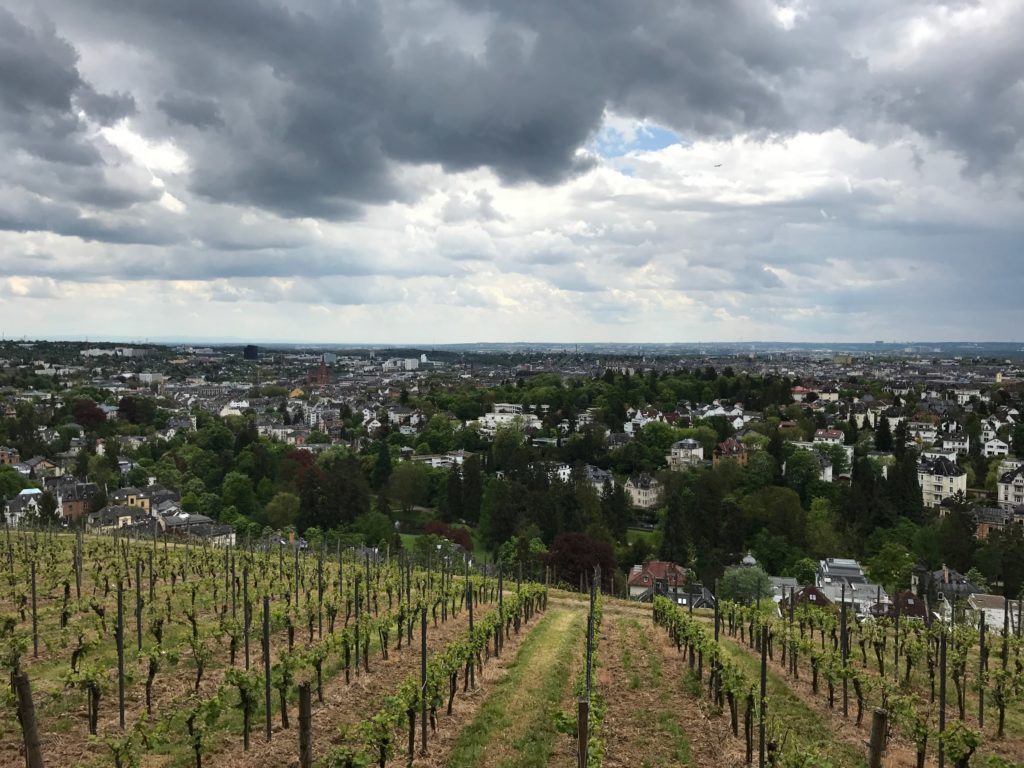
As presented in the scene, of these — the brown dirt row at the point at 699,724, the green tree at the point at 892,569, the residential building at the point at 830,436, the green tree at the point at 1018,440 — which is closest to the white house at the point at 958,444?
the green tree at the point at 1018,440

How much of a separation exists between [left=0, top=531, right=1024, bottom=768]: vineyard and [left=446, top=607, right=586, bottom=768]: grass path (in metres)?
0.04

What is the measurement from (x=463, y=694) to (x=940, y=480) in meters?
58.9

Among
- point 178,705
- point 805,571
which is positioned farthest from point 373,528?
point 178,705

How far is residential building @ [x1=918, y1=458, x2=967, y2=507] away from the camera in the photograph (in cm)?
5941

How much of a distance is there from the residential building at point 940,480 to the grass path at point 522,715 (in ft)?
174

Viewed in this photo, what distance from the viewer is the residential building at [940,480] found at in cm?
5941

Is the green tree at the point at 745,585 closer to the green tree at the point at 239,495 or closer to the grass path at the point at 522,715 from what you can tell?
the grass path at the point at 522,715

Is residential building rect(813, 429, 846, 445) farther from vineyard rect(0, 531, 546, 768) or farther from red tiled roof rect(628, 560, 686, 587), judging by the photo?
vineyard rect(0, 531, 546, 768)

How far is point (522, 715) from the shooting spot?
11.7 m

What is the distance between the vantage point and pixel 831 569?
3947 cm

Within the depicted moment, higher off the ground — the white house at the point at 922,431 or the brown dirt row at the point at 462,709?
the brown dirt row at the point at 462,709

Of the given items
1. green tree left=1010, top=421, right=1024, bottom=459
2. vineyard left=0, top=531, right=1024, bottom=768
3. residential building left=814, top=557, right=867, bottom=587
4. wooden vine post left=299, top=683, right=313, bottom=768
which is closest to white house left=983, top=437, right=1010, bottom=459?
green tree left=1010, top=421, right=1024, bottom=459

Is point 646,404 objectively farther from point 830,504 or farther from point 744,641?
point 744,641

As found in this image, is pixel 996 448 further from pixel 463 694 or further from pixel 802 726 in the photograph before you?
pixel 463 694
